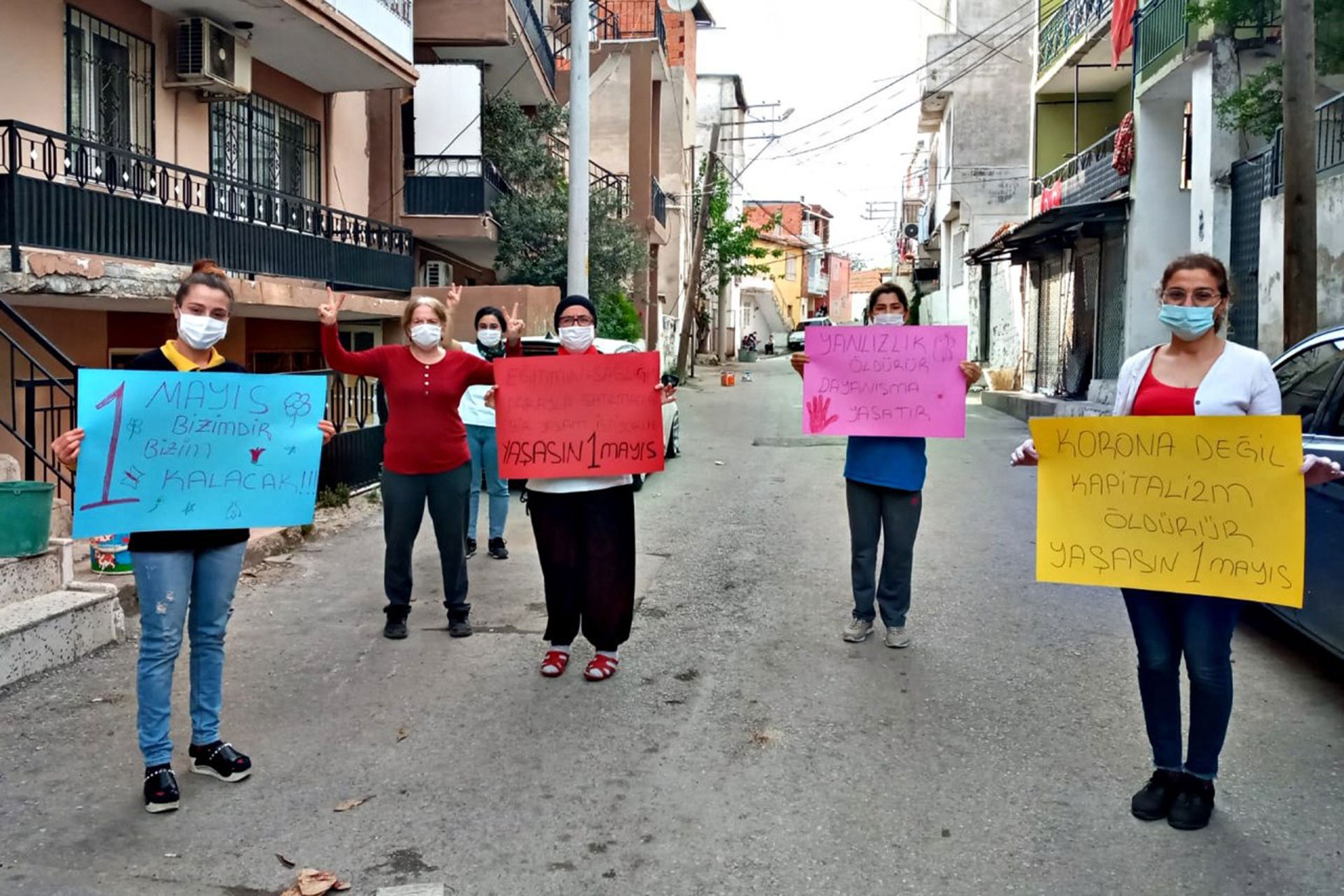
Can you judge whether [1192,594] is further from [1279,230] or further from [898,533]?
[1279,230]

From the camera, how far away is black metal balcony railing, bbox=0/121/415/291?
29.9 feet

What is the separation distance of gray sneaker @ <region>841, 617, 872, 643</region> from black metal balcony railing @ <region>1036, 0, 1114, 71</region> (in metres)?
18.2

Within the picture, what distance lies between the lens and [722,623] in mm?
6648

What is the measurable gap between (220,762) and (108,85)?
9305mm

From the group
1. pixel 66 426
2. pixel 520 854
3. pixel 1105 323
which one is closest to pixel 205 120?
pixel 66 426

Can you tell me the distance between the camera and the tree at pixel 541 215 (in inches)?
775

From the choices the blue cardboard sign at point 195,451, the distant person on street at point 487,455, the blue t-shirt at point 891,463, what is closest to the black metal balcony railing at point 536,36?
the distant person on street at point 487,455

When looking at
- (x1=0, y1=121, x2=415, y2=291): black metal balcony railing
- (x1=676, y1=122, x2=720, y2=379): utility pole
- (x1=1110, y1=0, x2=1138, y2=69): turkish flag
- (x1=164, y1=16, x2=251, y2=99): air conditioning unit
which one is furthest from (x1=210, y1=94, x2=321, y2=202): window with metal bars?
(x1=676, y1=122, x2=720, y2=379): utility pole

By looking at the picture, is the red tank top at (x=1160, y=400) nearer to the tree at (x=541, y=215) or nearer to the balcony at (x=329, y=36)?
the balcony at (x=329, y=36)

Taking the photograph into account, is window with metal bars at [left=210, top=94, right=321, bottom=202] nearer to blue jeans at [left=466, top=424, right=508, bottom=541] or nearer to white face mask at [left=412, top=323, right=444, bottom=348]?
blue jeans at [left=466, top=424, right=508, bottom=541]

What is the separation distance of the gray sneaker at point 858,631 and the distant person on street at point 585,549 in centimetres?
133

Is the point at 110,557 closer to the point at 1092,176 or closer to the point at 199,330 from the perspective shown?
the point at 199,330

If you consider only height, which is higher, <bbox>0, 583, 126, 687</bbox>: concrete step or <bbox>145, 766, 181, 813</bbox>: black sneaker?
<bbox>0, 583, 126, 687</bbox>: concrete step

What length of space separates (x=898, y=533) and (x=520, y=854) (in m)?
2.92
